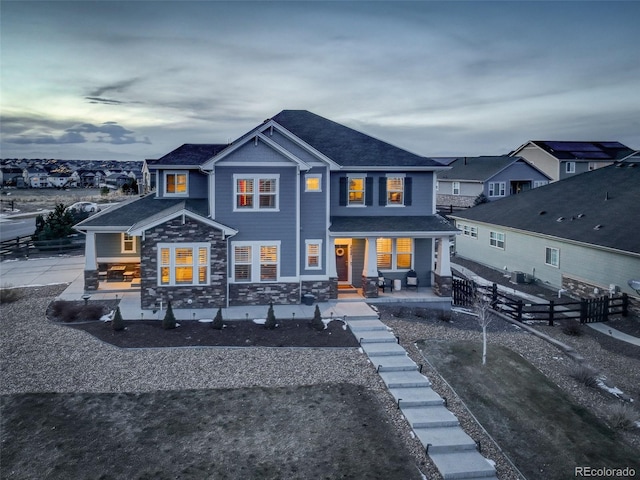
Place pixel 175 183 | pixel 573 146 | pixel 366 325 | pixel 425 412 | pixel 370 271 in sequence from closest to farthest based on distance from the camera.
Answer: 1. pixel 425 412
2. pixel 366 325
3. pixel 370 271
4. pixel 175 183
5. pixel 573 146

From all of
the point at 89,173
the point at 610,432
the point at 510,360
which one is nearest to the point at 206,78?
the point at 510,360

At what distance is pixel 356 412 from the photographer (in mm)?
10953

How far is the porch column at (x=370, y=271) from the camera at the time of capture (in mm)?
20156

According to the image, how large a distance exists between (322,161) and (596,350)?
1231cm

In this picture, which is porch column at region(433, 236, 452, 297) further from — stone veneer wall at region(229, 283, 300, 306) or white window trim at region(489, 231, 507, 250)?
white window trim at region(489, 231, 507, 250)

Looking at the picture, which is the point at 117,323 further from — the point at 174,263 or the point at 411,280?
the point at 411,280

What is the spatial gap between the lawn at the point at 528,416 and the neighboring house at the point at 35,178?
144515mm

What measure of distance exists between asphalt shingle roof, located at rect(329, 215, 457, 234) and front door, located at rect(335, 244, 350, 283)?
151 centimetres

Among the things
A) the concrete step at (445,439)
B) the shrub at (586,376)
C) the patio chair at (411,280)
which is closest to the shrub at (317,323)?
the concrete step at (445,439)

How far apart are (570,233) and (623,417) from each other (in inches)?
583

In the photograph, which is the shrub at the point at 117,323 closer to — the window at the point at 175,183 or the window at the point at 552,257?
the window at the point at 175,183

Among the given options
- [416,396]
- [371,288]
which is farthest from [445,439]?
[371,288]

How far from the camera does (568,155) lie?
58375 mm

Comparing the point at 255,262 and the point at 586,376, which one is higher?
the point at 255,262
